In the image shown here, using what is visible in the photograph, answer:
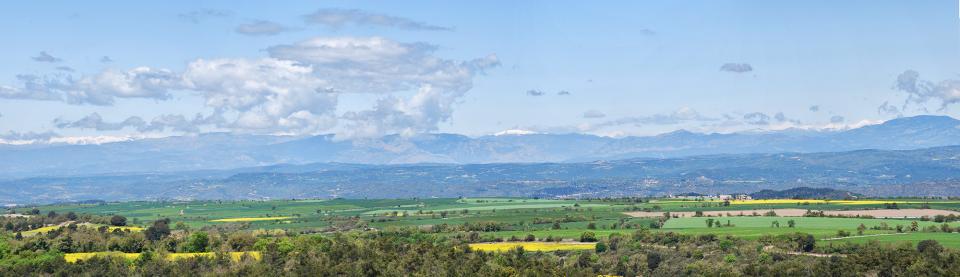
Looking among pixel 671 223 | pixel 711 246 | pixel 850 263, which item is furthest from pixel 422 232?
pixel 850 263

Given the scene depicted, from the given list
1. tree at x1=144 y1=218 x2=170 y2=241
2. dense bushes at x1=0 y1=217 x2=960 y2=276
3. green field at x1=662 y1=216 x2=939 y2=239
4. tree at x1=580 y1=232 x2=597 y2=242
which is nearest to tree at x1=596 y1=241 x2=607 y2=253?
dense bushes at x1=0 y1=217 x2=960 y2=276

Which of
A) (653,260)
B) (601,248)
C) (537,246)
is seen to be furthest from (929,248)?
(537,246)

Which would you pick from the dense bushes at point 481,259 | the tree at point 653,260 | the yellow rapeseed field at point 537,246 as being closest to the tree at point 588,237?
the yellow rapeseed field at point 537,246

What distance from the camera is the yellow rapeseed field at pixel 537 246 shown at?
138375 millimetres

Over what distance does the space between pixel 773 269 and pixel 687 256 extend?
2383 centimetres

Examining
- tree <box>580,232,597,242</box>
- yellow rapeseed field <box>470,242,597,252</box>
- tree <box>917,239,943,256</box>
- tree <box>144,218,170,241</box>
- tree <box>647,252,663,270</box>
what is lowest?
tree <box>647,252,663,270</box>

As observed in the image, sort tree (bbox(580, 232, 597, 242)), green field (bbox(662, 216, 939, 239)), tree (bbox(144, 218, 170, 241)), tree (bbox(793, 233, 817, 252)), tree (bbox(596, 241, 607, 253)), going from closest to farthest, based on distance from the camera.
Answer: tree (bbox(793, 233, 817, 252)) → tree (bbox(596, 241, 607, 253)) → green field (bbox(662, 216, 939, 239)) → tree (bbox(580, 232, 597, 242)) → tree (bbox(144, 218, 170, 241))

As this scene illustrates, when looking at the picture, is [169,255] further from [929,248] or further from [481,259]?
[929,248]

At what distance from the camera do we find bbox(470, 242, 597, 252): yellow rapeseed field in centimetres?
13838

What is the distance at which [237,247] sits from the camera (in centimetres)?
13738

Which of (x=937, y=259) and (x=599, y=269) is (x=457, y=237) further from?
(x=937, y=259)

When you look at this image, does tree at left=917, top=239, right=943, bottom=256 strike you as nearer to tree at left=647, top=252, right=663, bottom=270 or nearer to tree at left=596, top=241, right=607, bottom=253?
tree at left=647, top=252, right=663, bottom=270

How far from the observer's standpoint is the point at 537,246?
477 ft

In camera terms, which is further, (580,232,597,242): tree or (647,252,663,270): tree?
(580,232,597,242): tree
